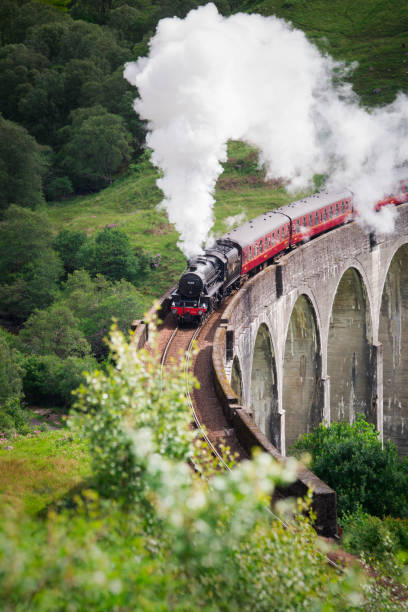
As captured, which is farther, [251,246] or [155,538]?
[251,246]

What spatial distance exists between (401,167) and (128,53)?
49015 millimetres

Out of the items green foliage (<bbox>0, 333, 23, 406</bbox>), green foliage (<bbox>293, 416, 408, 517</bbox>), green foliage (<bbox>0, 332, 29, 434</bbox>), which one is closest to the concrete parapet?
green foliage (<bbox>293, 416, 408, 517</bbox>)

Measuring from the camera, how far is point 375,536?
59.0 ft

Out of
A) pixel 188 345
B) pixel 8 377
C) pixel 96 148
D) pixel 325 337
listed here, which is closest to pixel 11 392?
pixel 8 377

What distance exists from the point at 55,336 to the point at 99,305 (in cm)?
→ 398

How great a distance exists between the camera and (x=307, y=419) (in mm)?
32031

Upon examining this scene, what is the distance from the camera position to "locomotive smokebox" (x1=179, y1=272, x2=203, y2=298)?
71.5 feet

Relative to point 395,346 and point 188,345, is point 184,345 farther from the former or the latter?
point 395,346

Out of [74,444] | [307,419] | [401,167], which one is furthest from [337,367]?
[74,444]

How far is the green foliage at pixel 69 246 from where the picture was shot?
48.3 metres

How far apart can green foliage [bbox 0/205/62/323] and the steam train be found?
19306 mm

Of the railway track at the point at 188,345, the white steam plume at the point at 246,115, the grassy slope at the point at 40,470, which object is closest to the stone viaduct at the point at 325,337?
the railway track at the point at 188,345

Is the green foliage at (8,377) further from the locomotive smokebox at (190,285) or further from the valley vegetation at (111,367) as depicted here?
the locomotive smokebox at (190,285)

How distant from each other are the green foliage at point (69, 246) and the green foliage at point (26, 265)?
3.60 feet
